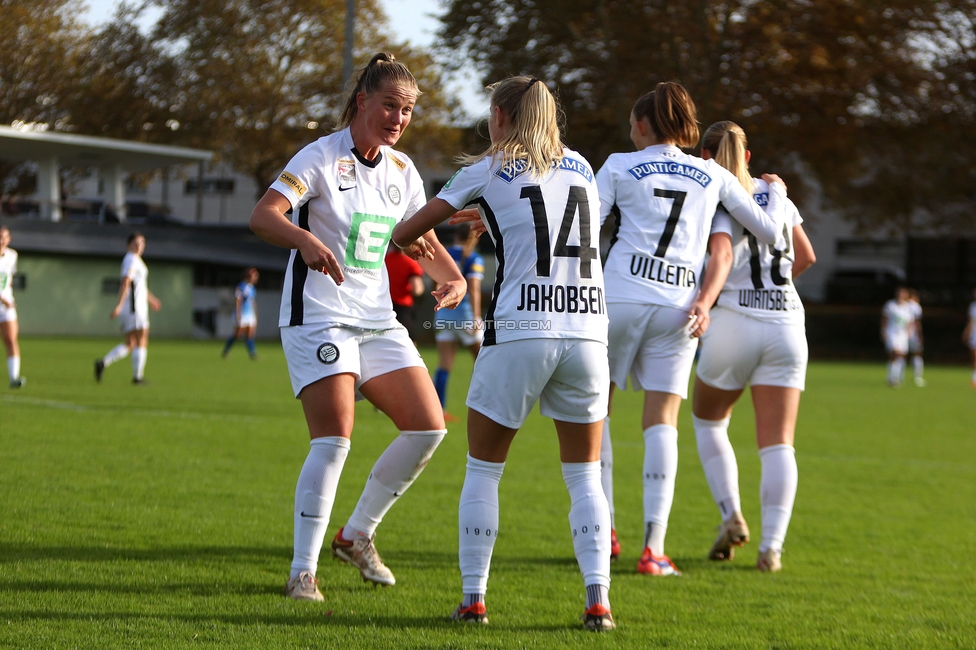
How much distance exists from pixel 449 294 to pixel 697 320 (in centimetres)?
121

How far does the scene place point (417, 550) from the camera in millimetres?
5605

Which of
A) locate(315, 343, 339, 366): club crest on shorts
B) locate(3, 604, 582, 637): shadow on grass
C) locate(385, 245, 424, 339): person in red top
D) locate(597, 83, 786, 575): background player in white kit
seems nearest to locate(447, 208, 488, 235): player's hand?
locate(315, 343, 339, 366): club crest on shorts

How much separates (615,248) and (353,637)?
7.66 feet

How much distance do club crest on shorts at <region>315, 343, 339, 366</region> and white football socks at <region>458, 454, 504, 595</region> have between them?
0.73 meters

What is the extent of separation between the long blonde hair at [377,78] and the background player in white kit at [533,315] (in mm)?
575

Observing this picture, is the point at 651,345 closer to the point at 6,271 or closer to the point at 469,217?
the point at 469,217

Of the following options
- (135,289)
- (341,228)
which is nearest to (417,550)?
(341,228)

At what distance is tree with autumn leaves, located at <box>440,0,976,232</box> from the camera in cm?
2908

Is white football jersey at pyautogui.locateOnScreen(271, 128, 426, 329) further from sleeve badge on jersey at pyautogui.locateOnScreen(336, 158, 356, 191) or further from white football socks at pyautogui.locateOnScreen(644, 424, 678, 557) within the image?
white football socks at pyautogui.locateOnScreen(644, 424, 678, 557)

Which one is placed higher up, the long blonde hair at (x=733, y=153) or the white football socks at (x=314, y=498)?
the long blonde hair at (x=733, y=153)

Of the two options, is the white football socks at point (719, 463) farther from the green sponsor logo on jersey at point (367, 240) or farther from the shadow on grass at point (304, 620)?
the green sponsor logo on jersey at point (367, 240)

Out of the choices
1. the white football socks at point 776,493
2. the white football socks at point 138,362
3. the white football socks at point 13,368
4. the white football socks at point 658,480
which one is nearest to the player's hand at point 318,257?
the white football socks at point 658,480

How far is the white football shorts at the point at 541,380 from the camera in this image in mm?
3930

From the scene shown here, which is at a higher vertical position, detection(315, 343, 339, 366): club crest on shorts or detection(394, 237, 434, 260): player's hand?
detection(394, 237, 434, 260): player's hand
